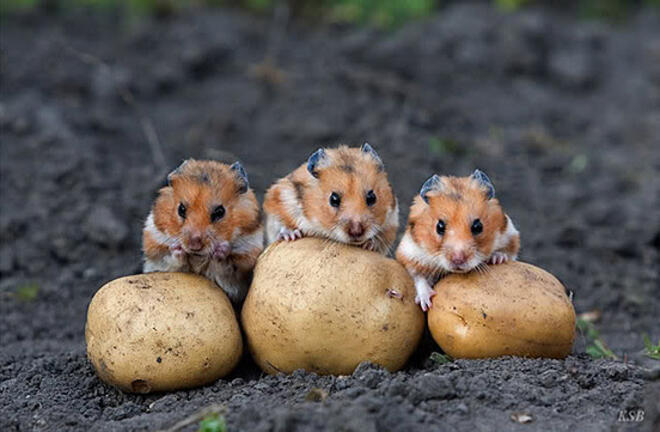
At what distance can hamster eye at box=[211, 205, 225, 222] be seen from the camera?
6012mm

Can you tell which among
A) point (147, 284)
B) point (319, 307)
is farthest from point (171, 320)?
point (319, 307)

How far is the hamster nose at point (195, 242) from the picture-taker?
19.1ft

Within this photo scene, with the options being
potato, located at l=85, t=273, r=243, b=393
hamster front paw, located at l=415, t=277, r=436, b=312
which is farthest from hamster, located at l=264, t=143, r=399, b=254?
potato, located at l=85, t=273, r=243, b=393

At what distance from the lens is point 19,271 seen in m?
8.23

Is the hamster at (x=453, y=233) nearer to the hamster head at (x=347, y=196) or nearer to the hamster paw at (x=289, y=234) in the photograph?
the hamster head at (x=347, y=196)

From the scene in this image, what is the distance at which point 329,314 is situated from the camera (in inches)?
211

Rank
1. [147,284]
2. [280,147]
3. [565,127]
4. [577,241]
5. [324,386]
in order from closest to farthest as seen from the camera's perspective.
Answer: [324,386]
[147,284]
[577,241]
[280,147]
[565,127]

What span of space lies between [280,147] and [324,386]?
230 inches

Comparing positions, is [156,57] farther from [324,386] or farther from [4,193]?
[324,386]

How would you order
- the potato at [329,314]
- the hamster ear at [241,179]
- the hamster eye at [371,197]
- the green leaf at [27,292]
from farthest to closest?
the green leaf at [27,292] < the hamster ear at [241,179] < the hamster eye at [371,197] < the potato at [329,314]

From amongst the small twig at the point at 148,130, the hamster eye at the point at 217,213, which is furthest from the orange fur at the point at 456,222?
the small twig at the point at 148,130

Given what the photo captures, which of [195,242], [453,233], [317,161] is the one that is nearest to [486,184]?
[453,233]

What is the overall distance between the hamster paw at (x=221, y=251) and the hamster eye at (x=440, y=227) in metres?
1.40

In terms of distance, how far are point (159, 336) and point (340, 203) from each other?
1.53m
